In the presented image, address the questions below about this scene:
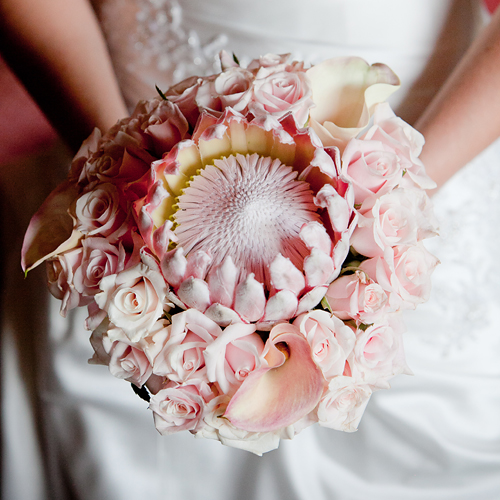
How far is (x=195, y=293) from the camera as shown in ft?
1.03

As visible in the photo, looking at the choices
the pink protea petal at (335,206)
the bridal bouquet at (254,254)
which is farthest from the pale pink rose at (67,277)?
the pink protea petal at (335,206)

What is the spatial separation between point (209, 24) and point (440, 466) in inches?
28.8

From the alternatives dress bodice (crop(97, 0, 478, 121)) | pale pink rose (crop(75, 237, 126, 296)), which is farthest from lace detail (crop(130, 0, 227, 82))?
pale pink rose (crop(75, 237, 126, 296))

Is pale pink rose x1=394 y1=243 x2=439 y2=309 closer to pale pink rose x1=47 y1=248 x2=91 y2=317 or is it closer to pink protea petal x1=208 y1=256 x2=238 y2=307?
pink protea petal x1=208 y1=256 x2=238 y2=307

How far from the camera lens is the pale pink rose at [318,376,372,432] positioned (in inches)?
13.7

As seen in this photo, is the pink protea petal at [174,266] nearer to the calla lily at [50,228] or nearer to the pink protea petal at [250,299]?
the pink protea petal at [250,299]

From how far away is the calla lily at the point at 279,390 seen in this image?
315 mm

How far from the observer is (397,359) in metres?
0.38

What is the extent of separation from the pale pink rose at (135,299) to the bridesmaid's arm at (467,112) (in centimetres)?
46

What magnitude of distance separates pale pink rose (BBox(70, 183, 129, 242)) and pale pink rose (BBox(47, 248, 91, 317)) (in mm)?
26

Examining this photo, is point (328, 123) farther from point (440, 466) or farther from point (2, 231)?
point (2, 231)

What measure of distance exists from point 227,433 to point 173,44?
63 cm

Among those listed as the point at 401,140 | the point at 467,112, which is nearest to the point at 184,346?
the point at 401,140

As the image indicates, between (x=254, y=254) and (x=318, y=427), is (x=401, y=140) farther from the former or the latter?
(x=318, y=427)
